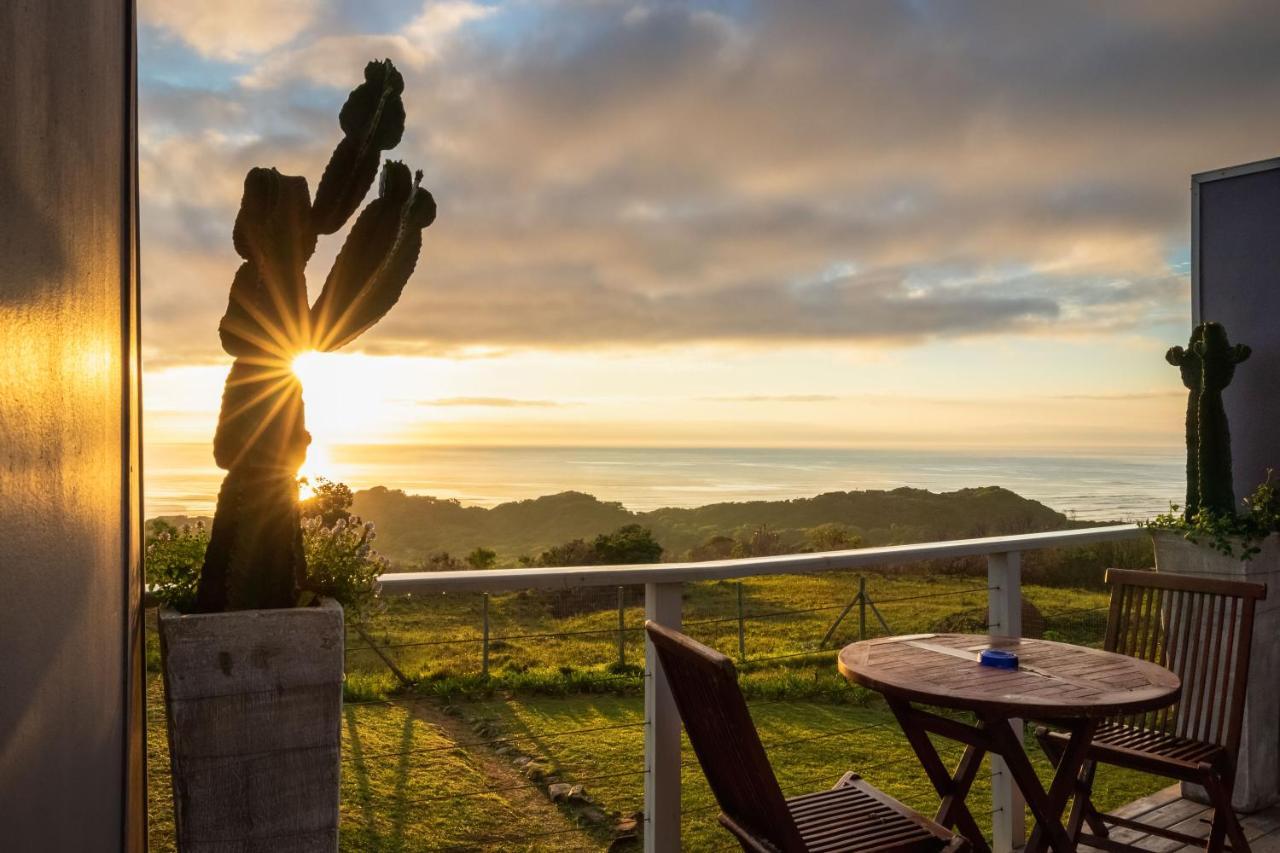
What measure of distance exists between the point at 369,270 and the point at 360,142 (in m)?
0.27

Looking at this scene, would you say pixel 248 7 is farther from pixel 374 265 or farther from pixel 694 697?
pixel 694 697

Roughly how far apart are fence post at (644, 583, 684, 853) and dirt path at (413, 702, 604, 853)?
200 centimetres

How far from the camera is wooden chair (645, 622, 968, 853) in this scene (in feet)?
6.39

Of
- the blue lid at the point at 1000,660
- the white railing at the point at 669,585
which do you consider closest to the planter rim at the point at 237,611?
the white railing at the point at 669,585

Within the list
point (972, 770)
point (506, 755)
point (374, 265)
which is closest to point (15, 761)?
point (374, 265)

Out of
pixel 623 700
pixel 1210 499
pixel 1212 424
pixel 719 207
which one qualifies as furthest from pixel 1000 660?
pixel 719 207

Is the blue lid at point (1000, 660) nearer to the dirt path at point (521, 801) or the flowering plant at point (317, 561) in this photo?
the flowering plant at point (317, 561)

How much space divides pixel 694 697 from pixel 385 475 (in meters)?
8.20

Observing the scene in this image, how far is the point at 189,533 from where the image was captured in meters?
1.97

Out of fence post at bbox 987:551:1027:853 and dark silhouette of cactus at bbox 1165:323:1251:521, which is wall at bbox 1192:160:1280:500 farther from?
fence post at bbox 987:551:1027:853

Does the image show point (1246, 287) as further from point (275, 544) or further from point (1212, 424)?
point (275, 544)

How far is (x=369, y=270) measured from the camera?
6.26 ft

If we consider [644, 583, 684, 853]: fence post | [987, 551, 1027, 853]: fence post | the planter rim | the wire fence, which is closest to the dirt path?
the wire fence

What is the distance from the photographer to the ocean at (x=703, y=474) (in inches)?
104
